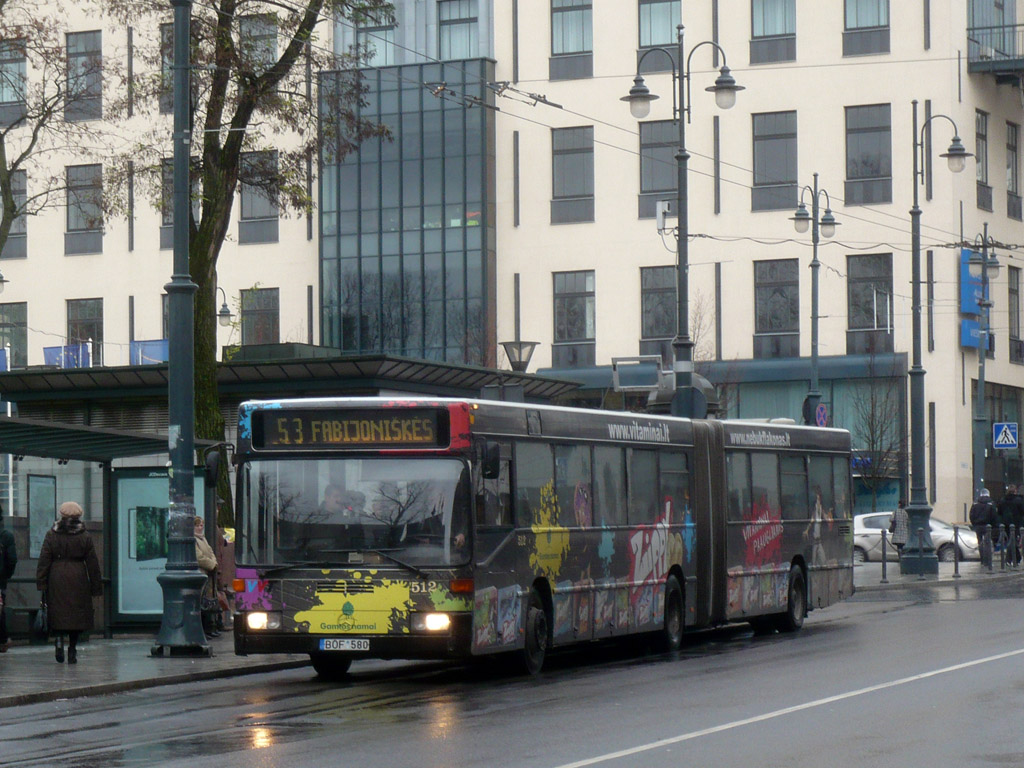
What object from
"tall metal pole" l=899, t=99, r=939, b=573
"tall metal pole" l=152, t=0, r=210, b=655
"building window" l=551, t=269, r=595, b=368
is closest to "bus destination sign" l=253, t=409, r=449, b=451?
"tall metal pole" l=152, t=0, r=210, b=655

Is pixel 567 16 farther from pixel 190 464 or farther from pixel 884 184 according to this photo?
pixel 190 464

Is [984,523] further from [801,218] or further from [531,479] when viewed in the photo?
[531,479]

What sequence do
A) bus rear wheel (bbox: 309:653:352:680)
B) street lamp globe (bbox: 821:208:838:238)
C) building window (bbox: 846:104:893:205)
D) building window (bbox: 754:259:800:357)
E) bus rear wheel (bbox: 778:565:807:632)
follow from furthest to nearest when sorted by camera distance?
building window (bbox: 754:259:800:357) → building window (bbox: 846:104:893:205) → street lamp globe (bbox: 821:208:838:238) → bus rear wheel (bbox: 778:565:807:632) → bus rear wheel (bbox: 309:653:352:680)

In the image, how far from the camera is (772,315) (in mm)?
55438

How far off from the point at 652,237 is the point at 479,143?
5.91 meters

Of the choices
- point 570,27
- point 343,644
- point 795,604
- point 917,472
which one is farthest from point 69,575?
point 570,27

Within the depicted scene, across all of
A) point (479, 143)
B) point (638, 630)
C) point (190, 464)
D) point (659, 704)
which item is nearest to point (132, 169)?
point (190, 464)

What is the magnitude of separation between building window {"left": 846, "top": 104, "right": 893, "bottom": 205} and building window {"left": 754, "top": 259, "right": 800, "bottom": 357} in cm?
272

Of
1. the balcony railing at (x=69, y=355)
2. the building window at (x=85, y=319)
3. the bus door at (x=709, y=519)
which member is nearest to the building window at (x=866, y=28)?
the balcony railing at (x=69, y=355)

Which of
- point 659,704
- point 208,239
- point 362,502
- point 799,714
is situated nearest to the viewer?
point 799,714

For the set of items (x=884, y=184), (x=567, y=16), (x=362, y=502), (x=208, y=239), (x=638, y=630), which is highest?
(x=567, y=16)

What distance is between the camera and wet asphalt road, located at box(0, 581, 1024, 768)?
1134 cm

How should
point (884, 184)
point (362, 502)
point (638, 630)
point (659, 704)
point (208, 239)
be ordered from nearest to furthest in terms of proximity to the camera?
point (659, 704) < point (362, 502) < point (638, 630) < point (208, 239) < point (884, 184)

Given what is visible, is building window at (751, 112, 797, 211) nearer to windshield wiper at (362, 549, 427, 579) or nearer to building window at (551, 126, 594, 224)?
building window at (551, 126, 594, 224)
